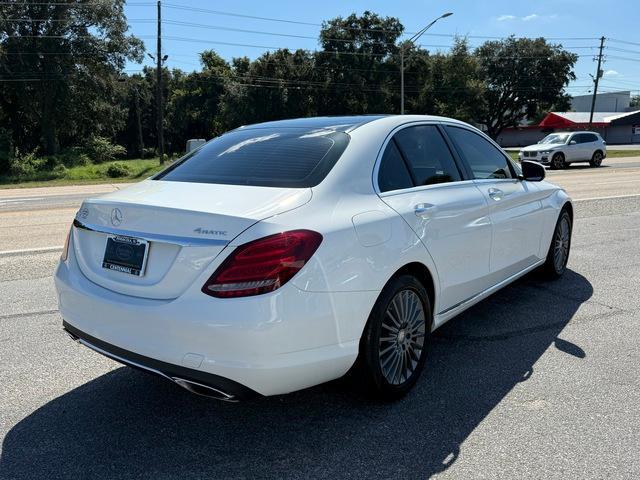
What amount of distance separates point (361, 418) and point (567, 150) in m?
26.4

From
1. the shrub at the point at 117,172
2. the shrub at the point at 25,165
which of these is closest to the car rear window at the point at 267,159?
the shrub at the point at 117,172

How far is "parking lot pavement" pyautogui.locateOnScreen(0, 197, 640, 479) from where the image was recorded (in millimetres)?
2697

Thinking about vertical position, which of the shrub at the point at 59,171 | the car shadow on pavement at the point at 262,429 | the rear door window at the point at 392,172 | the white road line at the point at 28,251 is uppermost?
the rear door window at the point at 392,172

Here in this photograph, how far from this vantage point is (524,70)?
2402 inches

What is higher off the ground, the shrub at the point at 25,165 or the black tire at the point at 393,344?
the black tire at the point at 393,344

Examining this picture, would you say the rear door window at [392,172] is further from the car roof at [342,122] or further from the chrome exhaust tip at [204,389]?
the chrome exhaust tip at [204,389]

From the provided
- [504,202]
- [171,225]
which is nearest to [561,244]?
[504,202]

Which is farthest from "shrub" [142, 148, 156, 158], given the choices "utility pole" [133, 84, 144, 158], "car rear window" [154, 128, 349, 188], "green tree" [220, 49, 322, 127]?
"car rear window" [154, 128, 349, 188]

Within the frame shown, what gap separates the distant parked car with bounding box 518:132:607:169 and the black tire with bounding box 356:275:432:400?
974 inches

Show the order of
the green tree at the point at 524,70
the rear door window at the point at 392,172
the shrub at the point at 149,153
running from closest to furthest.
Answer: the rear door window at the point at 392,172
the green tree at the point at 524,70
the shrub at the point at 149,153

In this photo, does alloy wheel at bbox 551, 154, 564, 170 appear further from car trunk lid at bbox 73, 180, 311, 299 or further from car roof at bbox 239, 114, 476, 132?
car trunk lid at bbox 73, 180, 311, 299

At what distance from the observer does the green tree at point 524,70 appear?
61.1 meters

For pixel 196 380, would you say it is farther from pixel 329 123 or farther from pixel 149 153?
pixel 149 153

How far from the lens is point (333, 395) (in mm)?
3436
